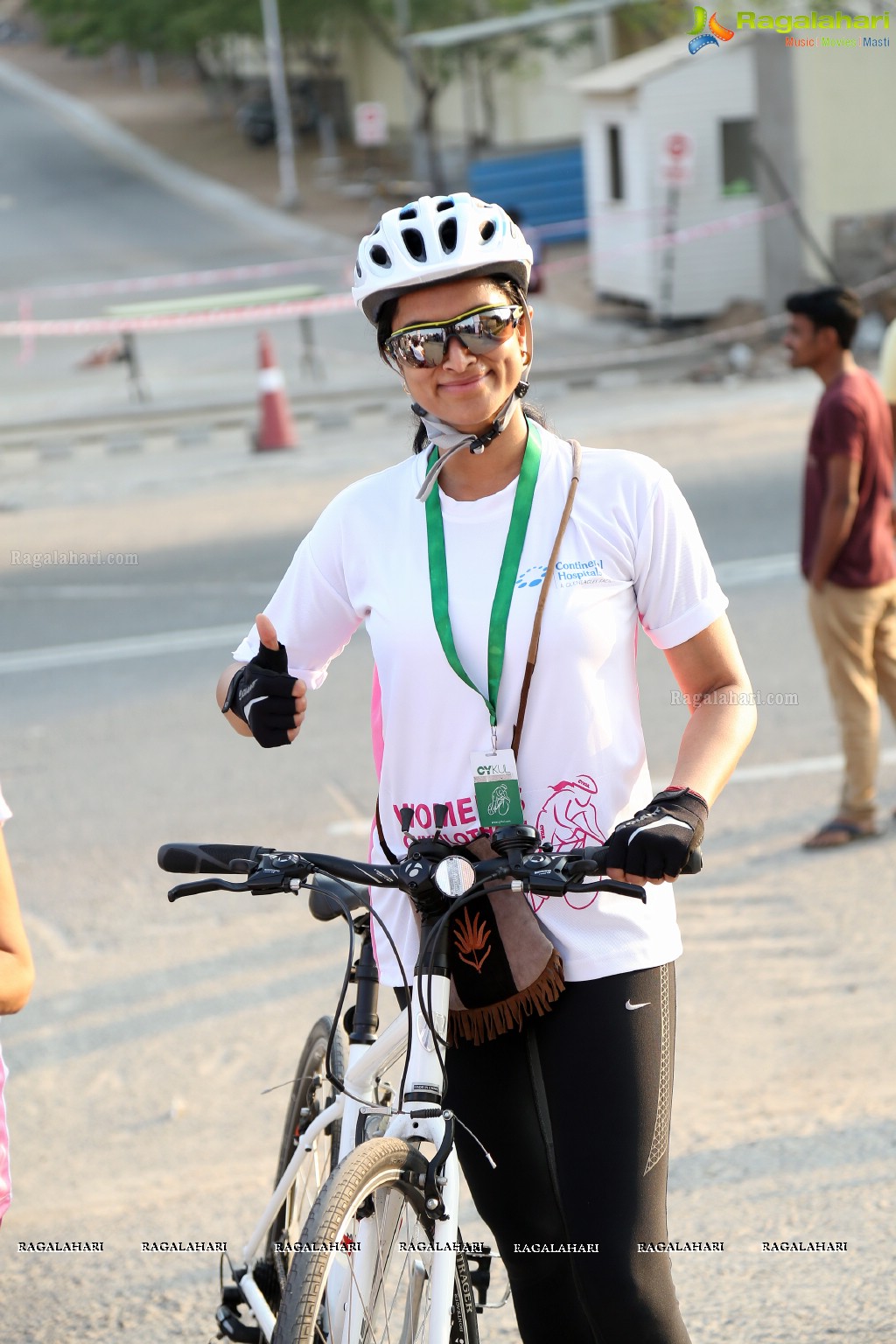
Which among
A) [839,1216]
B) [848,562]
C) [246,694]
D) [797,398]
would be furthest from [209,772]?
[797,398]

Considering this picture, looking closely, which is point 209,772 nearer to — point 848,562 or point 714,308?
point 848,562

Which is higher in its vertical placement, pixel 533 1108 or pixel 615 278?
pixel 533 1108

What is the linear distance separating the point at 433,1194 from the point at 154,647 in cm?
750

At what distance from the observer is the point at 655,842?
93.8 inches

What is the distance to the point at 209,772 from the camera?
7676 millimetres

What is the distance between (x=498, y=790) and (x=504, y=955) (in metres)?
0.28

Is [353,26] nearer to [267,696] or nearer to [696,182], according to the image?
[696,182]

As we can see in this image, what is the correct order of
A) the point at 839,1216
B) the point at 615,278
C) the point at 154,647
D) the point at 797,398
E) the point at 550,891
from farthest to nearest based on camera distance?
the point at 615,278
the point at 797,398
the point at 154,647
the point at 839,1216
the point at 550,891

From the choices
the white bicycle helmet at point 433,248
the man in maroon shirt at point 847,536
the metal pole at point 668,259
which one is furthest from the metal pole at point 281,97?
the white bicycle helmet at point 433,248

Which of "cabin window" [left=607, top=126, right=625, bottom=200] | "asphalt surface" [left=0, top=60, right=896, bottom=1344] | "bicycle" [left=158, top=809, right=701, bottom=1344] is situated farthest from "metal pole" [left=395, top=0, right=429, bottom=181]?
→ "bicycle" [left=158, top=809, right=701, bottom=1344]

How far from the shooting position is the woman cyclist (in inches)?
104

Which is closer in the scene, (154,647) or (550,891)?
(550,891)

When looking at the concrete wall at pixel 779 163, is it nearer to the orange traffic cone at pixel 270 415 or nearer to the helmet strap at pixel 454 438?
the orange traffic cone at pixel 270 415

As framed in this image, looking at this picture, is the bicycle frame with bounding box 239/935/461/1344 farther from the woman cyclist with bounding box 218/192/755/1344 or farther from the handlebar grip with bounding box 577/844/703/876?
the handlebar grip with bounding box 577/844/703/876
